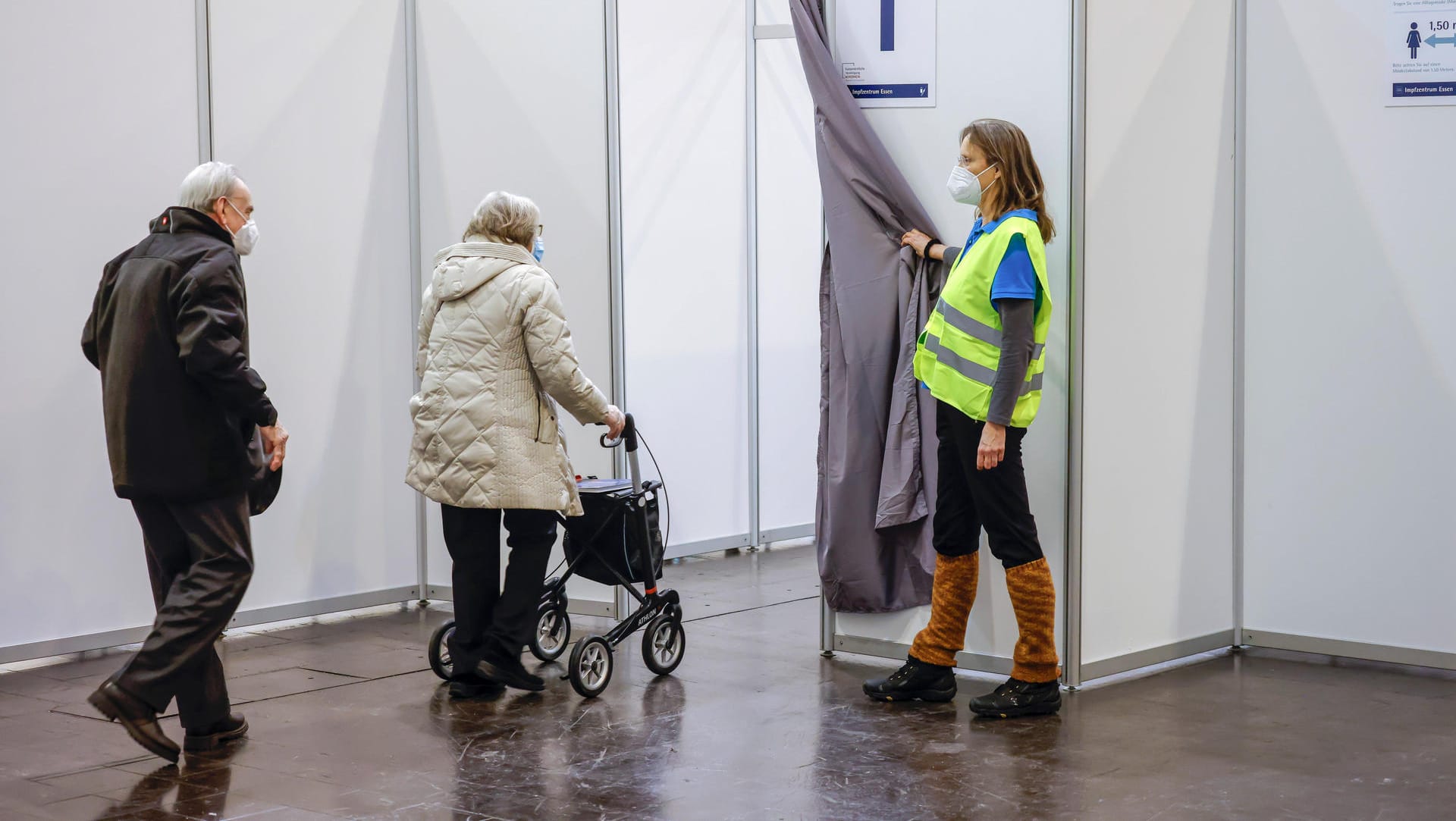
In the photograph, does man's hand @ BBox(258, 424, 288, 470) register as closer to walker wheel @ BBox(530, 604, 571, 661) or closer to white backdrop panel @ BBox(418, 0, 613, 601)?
walker wheel @ BBox(530, 604, 571, 661)

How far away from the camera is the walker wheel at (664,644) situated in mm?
4949

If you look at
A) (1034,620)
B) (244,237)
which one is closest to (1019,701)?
(1034,620)

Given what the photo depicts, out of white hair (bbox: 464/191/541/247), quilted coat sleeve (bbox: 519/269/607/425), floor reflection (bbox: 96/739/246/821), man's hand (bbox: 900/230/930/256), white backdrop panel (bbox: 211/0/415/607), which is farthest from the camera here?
white backdrop panel (bbox: 211/0/415/607)

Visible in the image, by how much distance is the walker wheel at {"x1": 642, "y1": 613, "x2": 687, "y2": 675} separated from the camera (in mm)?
4949

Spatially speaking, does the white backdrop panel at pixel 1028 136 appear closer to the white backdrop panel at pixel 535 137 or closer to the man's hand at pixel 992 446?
the man's hand at pixel 992 446

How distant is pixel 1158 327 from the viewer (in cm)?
495

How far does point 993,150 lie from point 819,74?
871mm

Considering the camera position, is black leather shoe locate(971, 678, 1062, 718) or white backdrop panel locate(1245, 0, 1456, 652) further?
white backdrop panel locate(1245, 0, 1456, 652)

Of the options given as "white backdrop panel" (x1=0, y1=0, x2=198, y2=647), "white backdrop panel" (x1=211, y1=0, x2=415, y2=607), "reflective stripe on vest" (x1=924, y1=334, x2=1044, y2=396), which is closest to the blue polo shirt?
"reflective stripe on vest" (x1=924, y1=334, x2=1044, y2=396)

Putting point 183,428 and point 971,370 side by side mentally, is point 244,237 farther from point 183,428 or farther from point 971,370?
point 971,370

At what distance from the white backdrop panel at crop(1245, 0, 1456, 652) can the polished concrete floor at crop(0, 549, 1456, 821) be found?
299 millimetres

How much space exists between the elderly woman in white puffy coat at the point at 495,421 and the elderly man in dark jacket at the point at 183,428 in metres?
0.62

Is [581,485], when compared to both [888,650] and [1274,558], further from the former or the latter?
[1274,558]

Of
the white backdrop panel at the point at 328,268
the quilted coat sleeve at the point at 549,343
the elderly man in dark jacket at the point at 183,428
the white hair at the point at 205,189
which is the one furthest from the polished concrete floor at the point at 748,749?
the white hair at the point at 205,189
